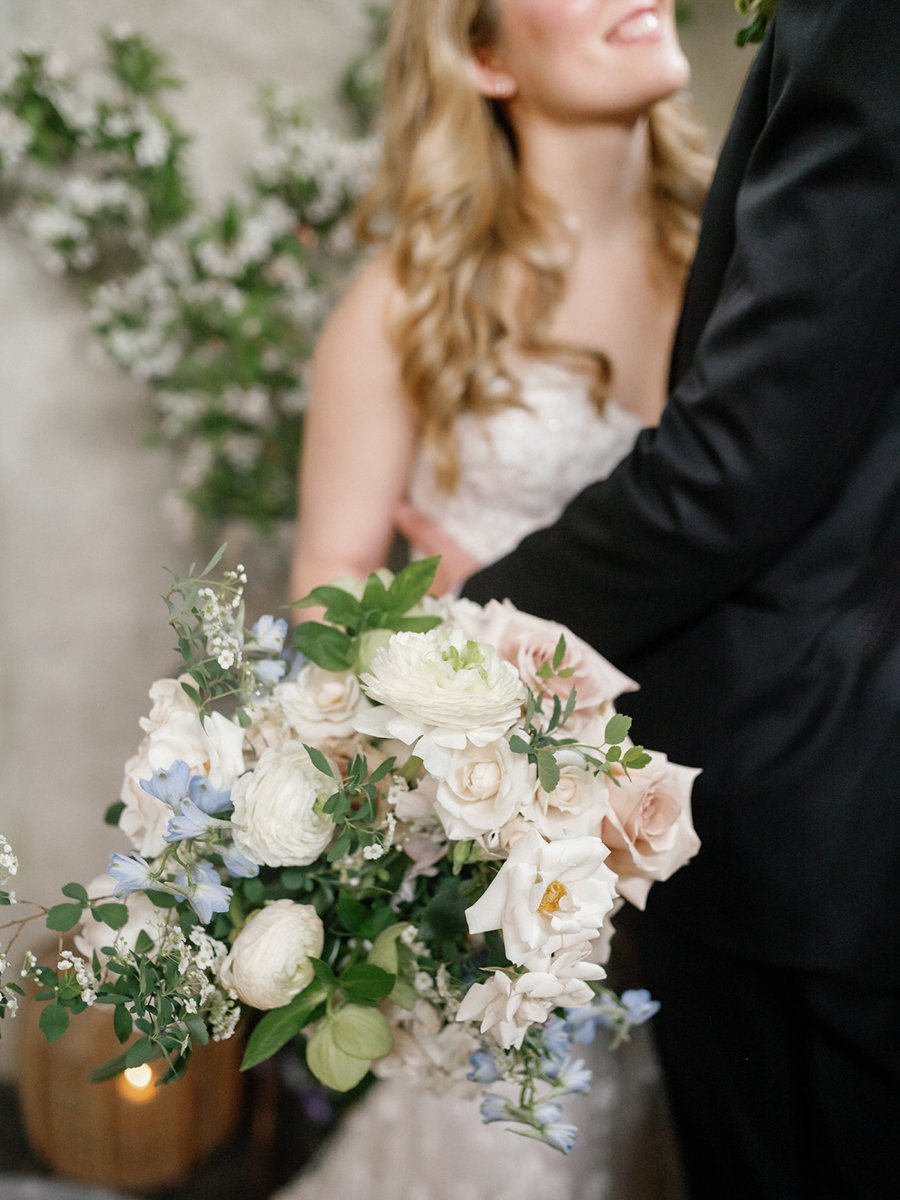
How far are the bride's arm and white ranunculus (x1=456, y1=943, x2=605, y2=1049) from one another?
2.88 feet

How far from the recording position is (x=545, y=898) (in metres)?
0.61

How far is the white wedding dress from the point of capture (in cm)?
121

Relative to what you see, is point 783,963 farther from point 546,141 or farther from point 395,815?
point 546,141

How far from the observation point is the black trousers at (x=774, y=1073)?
34.9 inches

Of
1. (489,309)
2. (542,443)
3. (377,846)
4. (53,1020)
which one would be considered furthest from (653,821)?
(489,309)

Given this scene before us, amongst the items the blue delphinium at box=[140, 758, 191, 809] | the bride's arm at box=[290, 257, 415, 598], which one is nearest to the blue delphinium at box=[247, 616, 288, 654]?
the blue delphinium at box=[140, 758, 191, 809]

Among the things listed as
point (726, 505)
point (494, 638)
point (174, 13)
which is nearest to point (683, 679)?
point (726, 505)

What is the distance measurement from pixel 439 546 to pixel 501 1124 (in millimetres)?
795

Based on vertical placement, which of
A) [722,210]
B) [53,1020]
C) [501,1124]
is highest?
[722,210]

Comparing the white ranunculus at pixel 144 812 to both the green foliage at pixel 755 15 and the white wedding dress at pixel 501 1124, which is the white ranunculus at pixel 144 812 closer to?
the white wedding dress at pixel 501 1124

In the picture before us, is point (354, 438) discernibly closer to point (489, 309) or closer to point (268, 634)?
point (489, 309)

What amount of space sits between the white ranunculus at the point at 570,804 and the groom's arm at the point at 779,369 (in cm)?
31

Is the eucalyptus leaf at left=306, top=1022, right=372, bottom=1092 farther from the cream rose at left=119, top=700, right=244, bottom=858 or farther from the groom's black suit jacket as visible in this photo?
the groom's black suit jacket

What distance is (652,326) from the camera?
153 centimetres
